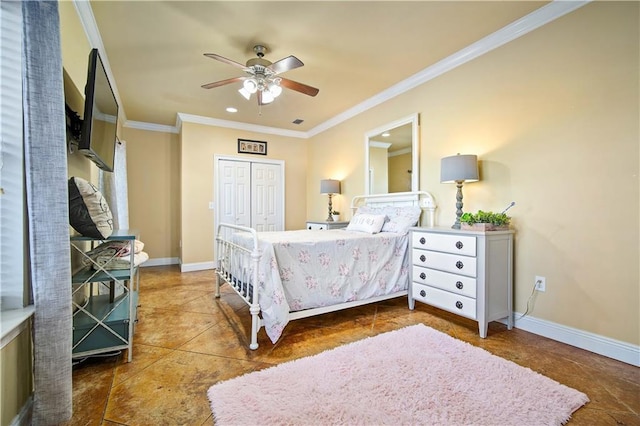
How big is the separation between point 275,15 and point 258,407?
109 inches

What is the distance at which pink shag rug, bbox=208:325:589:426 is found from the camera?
54.0 inches

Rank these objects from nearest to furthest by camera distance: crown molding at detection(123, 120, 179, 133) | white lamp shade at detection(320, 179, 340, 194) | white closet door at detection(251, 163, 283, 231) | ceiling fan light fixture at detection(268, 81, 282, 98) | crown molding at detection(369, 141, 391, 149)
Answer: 1. ceiling fan light fixture at detection(268, 81, 282, 98)
2. crown molding at detection(369, 141, 391, 149)
3. white lamp shade at detection(320, 179, 340, 194)
4. crown molding at detection(123, 120, 179, 133)
5. white closet door at detection(251, 163, 283, 231)

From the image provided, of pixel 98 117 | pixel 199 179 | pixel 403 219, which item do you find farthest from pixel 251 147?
pixel 98 117

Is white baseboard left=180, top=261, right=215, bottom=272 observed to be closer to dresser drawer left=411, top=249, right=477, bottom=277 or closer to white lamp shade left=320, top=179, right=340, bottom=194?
white lamp shade left=320, top=179, right=340, bottom=194

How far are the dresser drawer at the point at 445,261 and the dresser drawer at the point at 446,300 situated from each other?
22cm

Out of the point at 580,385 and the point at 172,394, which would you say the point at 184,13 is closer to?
the point at 172,394

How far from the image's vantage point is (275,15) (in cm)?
233

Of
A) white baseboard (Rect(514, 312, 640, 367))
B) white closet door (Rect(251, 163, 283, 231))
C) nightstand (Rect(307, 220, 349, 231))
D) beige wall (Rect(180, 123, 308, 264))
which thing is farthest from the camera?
white closet door (Rect(251, 163, 283, 231))

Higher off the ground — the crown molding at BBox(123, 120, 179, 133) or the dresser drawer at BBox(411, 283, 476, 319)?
the crown molding at BBox(123, 120, 179, 133)

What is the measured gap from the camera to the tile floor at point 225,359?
1461 millimetres

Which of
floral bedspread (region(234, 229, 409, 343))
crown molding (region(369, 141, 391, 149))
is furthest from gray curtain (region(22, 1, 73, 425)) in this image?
crown molding (region(369, 141, 391, 149))

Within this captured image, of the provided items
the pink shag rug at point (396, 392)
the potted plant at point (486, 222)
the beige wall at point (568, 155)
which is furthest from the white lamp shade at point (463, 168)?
the pink shag rug at point (396, 392)

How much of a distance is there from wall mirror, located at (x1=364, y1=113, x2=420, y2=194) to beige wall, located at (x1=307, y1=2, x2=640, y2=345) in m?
0.62

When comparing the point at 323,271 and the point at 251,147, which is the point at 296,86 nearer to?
the point at 323,271
